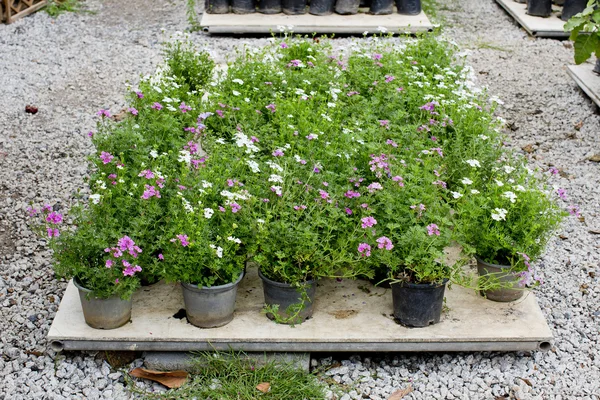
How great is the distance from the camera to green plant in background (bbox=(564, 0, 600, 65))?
595 centimetres

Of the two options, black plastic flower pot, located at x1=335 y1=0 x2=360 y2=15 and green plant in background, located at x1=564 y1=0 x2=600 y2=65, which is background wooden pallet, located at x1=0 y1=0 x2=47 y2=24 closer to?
black plastic flower pot, located at x1=335 y1=0 x2=360 y2=15

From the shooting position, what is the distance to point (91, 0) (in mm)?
9336

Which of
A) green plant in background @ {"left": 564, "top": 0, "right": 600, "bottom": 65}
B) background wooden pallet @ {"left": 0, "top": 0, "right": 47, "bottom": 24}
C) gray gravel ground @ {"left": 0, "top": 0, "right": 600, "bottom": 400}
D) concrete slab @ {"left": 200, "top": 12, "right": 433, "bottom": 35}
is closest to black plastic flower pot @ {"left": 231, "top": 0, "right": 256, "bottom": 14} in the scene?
concrete slab @ {"left": 200, "top": 12, "right": 433, "bottom": 35}

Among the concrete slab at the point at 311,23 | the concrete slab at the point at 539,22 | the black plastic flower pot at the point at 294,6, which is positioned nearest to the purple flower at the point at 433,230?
the concrete slab at the point at 311,23

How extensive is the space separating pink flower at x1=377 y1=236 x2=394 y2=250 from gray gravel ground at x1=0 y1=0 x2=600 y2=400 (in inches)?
23.8

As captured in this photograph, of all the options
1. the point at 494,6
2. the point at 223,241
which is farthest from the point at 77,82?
the point at 494,6

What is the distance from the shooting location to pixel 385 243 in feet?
11.4

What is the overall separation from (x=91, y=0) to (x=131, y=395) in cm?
691

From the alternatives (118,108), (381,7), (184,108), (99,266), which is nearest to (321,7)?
(381,7)

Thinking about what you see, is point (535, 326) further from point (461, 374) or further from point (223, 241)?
point (223, 241)

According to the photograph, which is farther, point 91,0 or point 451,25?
point 91,0

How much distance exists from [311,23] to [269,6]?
0.55 meters

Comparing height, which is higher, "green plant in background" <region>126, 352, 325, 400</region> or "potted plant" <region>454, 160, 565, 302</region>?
"potted plant" <region>454, 160, 565, 302</region>

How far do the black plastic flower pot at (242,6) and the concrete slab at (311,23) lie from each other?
58mm
